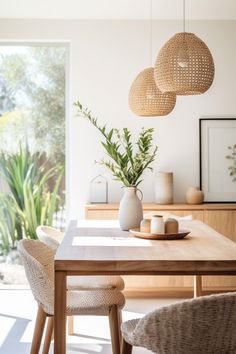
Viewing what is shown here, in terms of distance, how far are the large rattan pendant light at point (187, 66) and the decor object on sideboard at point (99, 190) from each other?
259 centimetres

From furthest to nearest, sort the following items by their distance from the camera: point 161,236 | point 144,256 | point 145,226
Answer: point 145,226 < point 161,236 < point 144,256

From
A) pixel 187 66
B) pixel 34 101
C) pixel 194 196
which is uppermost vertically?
pixel 34 101

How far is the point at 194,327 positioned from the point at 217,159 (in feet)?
12.4

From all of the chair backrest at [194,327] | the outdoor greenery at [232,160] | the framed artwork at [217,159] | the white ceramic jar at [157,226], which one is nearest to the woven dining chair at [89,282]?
the white ceramic jar at [157,226]

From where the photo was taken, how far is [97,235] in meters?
3.64

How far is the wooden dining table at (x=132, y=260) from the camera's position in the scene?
107 inches

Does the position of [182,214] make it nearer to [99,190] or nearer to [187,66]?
[99,190]

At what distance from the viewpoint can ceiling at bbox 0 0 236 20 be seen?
5207mm

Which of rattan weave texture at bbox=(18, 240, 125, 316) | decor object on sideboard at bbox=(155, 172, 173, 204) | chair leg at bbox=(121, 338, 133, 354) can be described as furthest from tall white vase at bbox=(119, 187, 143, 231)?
decor object on sideboard at bbox=(155, 172, 173, 204)

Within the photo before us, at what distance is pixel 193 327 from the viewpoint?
2232 millimetres

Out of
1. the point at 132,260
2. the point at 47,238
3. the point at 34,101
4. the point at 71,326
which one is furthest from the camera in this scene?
the point at 34,101

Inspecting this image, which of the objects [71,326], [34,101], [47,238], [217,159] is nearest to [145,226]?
[47,238]

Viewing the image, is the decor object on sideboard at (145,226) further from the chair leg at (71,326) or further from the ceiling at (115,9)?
the ceiling at (115,9)

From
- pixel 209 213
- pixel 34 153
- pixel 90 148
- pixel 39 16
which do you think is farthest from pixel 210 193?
pixel 39 16
